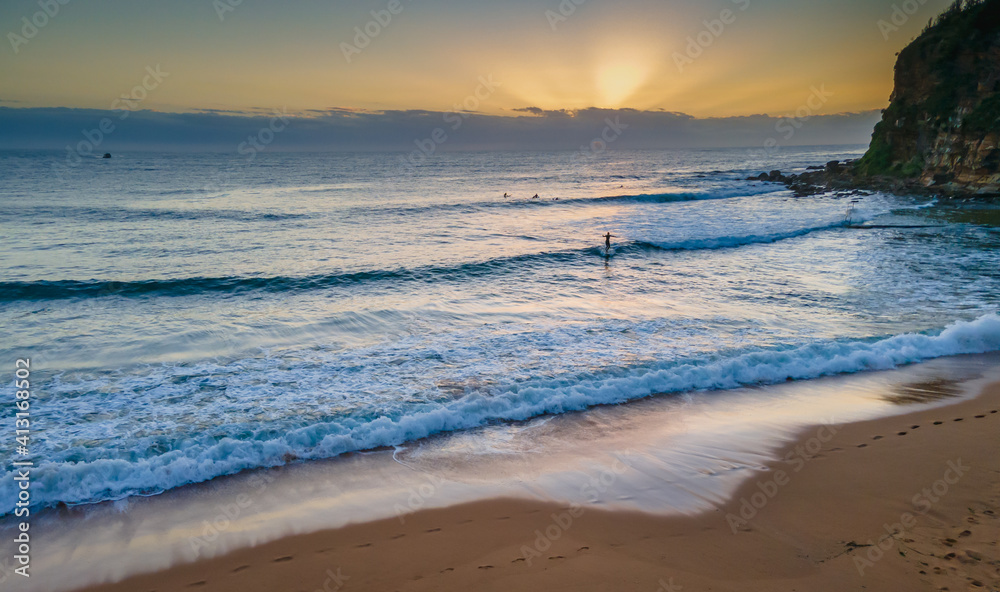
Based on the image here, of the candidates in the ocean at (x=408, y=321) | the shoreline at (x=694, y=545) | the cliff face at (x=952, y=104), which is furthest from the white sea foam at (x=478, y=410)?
the cliff face at (x=952, y=104)

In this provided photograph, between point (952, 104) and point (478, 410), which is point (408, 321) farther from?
point (952, 104)

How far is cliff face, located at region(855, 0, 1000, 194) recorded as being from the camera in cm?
2852

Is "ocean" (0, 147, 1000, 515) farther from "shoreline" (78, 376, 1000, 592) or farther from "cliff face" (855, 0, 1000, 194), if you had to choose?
"cliff face" (855, 0, 1000, 194)

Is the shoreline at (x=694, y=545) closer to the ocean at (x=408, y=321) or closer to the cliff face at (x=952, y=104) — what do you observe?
the ocean at (x=408, y=321)

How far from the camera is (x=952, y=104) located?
3058 centimetres

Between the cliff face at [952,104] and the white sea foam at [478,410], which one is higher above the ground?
the cliff face at [952,104]

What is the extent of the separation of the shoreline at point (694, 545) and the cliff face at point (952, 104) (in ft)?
108

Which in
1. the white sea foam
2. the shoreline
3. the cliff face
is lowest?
the shoreline

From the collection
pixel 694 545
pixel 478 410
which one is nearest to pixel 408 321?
pixel 478 410

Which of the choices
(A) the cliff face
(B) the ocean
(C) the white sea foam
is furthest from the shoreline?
(A) the cliff face

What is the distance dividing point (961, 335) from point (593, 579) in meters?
11.1

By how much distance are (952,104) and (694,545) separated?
39.1 meters

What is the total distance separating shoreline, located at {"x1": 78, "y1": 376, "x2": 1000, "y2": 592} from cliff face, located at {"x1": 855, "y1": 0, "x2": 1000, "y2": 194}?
3289cm

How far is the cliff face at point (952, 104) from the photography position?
2852 centimetres
